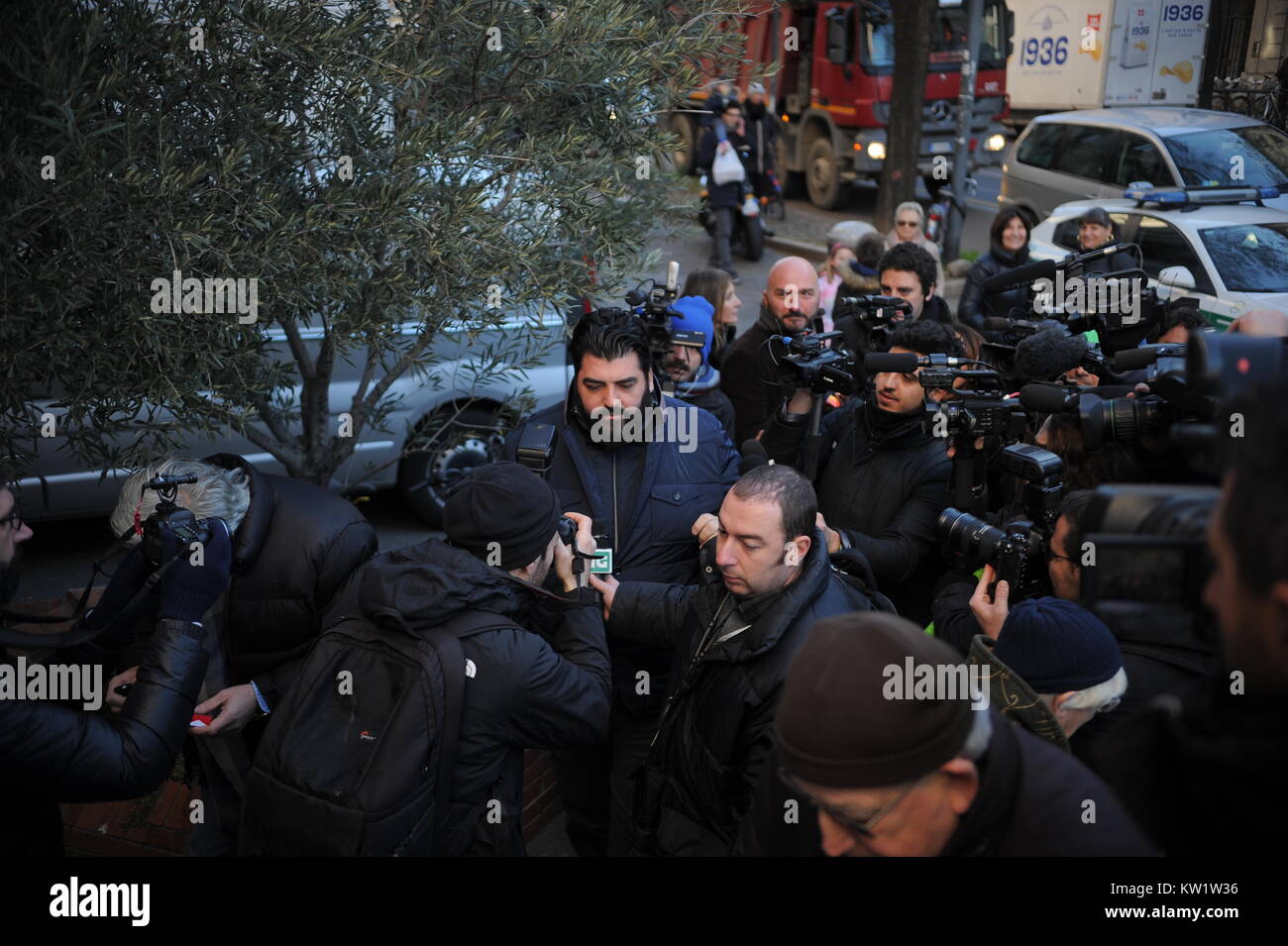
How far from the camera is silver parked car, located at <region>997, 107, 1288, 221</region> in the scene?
388 inches

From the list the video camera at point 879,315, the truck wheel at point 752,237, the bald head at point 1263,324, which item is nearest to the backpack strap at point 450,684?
the bald head at point 1263,324

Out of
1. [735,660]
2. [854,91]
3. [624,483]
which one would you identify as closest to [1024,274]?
[624,483]

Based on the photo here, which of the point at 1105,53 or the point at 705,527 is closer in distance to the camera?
the point at 705,527

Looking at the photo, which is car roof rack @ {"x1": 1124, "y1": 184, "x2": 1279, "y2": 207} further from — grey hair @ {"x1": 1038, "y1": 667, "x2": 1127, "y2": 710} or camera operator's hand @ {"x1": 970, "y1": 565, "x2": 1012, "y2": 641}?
grey hair @ {"x1": 1038, "y1": 667, "x2": 1127, "y2": 710}

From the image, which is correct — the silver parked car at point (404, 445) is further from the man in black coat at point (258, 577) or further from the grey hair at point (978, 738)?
the grey hair at point (978, 738)

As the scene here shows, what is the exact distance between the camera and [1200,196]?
912 cm

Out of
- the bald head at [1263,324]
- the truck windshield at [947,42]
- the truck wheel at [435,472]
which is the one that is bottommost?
the truck wheel at [435,472]

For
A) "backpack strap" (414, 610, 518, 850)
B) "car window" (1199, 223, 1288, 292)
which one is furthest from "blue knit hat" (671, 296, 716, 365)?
"car window" (1199, 223, 1288, 292)

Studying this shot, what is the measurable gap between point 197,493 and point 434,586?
3.08 feet

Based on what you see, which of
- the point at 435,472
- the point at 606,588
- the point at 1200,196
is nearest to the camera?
the point at 606,588

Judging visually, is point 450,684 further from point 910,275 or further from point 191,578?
point 910,275

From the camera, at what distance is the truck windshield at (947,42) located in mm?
16188

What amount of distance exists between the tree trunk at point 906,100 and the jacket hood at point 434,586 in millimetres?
11118

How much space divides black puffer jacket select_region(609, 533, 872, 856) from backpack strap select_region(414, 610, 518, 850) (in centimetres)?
58
